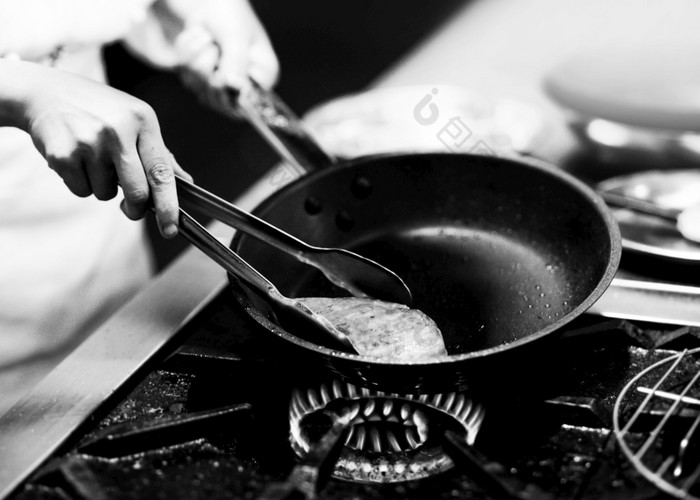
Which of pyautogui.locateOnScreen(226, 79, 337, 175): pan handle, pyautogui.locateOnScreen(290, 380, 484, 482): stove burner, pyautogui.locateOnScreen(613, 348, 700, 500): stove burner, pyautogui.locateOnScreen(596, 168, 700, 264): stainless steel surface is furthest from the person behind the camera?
pyautogui.locateOnScreen(226, 79, 337, 175): pan handle

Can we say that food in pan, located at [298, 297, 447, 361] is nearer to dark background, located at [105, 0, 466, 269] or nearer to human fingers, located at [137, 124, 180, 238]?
human fingers, located at [137, 124, 180, 238]

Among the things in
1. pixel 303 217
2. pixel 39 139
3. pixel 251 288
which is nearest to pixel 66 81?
pixel 39 139

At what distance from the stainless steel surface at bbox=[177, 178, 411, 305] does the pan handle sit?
249 mm

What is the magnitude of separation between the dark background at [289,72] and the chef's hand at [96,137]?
3.44 ft

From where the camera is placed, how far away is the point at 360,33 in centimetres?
258

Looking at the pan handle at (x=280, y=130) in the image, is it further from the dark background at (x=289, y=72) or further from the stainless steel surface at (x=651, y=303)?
the dark background at (x=289, y=72)

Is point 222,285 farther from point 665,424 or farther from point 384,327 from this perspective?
point 665,424

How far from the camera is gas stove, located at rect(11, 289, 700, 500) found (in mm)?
806

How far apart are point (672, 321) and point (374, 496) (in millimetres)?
513

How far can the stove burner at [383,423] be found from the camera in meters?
0.88

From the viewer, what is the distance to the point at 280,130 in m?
1.33

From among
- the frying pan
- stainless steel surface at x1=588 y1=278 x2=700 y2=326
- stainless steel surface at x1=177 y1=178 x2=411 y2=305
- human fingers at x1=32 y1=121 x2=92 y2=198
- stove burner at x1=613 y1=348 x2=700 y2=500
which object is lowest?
stainless steel surface at x1=588 y1=278 x2=700 y2=326

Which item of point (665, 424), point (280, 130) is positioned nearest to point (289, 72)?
point (280, 130)

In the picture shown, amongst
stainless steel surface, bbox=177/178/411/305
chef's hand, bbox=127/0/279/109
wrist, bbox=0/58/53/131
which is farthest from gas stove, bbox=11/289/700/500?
chef's hand, bbox=127/0/279/109
